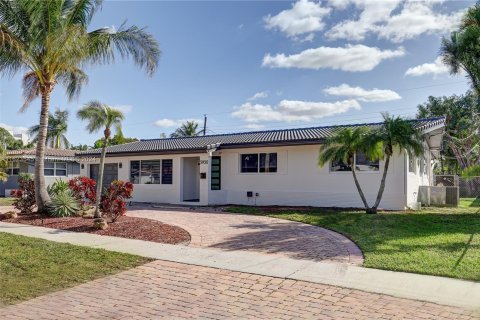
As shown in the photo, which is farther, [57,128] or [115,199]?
[57,128]

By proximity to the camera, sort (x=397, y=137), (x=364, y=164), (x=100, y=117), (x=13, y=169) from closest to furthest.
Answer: (x=100, y=117), (x=397, y=137), (x=364, y=164), (x=13, y=169)

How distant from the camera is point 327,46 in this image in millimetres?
19922

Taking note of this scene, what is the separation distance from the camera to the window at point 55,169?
99.5 ft

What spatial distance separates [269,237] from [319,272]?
11.6 ft

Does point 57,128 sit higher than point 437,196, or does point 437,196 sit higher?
point 57,128

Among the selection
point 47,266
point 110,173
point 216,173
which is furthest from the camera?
point 110,173

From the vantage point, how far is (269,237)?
414 inches

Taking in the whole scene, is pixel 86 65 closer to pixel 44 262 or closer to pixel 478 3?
pixel 44 262

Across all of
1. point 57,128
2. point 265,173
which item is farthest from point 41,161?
point 57,128

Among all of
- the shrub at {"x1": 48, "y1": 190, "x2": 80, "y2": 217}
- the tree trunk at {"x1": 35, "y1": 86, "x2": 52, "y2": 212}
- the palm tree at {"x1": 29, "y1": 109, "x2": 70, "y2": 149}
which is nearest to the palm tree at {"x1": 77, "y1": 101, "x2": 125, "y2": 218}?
the shrub at {"x1": 48, "y1": 190, "x2": 80, "y2": 217}

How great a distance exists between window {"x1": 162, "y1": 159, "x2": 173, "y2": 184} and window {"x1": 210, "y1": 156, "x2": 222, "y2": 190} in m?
2.41

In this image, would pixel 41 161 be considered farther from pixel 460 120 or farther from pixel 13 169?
pixel 460 120

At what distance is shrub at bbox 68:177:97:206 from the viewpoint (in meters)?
14.6

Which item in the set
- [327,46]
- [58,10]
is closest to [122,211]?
[58,10]
